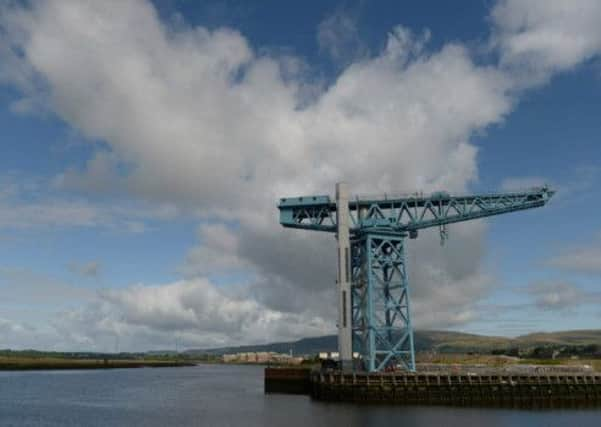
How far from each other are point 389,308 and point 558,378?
1580 cm

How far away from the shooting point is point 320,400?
176ft

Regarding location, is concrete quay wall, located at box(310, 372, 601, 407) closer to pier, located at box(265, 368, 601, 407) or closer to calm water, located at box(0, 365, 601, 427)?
pier, located at box(265, 368, 601, 407)

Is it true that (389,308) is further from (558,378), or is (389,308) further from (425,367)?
(558,378)

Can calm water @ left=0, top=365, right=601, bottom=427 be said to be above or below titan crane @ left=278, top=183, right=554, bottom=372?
below

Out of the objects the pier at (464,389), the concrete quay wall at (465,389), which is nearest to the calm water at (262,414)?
the pier at (464,389)

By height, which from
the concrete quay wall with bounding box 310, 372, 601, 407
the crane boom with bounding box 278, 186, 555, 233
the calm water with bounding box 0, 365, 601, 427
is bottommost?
the calm water with bounding box 0, 365, 601, 427

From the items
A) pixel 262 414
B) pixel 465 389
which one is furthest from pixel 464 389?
pixel 262 414

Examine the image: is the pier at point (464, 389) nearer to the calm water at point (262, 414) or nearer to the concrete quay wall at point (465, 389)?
the concrete quay wall at point (465, 389)

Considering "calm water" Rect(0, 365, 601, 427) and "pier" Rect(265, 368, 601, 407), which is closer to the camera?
"calm water" Rect(0, 365, 601, 427)

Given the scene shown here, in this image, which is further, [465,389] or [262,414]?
[465,389]

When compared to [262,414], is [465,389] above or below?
above

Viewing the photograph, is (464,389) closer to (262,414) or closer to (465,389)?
(465,389)

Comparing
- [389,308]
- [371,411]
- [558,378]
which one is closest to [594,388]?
[558,378]

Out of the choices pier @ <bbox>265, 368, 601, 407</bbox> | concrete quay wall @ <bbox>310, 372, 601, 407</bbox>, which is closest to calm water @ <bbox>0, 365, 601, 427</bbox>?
pier @ <bbox>265, 368, 601, 407</bbox>
